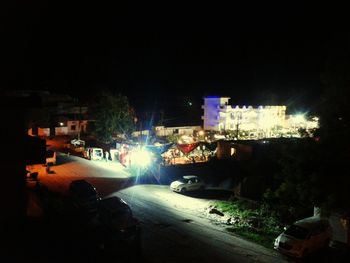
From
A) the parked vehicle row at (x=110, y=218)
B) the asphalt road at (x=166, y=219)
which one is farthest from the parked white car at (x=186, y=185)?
the parked vehicle row at (x=110, y=218)

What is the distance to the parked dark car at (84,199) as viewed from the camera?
18344 mm

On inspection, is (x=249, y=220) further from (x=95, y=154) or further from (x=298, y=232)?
(x=95, y=154)

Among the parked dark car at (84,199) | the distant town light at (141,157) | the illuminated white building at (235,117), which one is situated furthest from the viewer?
the illuminated white building at (235,117)

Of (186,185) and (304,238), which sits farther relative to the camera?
(186,185)

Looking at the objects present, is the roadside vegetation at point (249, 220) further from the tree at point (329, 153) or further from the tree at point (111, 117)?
the tree at point (111, 117)

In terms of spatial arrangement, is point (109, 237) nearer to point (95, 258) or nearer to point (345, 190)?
point (95, 258)

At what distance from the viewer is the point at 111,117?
43.0 m

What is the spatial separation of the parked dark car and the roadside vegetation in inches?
283

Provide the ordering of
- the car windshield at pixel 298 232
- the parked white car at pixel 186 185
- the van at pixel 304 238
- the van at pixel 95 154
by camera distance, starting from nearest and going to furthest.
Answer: the van at pixel 304 238, the car windshield at pixel 298 232, the parked white car at pixel 186 185, the van at pixel 95 154

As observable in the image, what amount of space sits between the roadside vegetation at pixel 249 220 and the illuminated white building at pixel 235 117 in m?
A: 26.6

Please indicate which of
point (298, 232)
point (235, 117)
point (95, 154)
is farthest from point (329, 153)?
point (235, 117)

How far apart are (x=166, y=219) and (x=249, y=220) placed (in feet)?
16.4

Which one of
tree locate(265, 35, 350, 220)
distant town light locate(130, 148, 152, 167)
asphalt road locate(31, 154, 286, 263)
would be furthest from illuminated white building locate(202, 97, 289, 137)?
tree locate(265, 35, 350, 220)

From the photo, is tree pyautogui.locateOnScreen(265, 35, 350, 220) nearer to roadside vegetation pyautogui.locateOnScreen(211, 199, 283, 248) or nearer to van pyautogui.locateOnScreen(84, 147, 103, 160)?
roadside vegetation pyautogui.locateOnScreen(211, 199, 283, 248)
